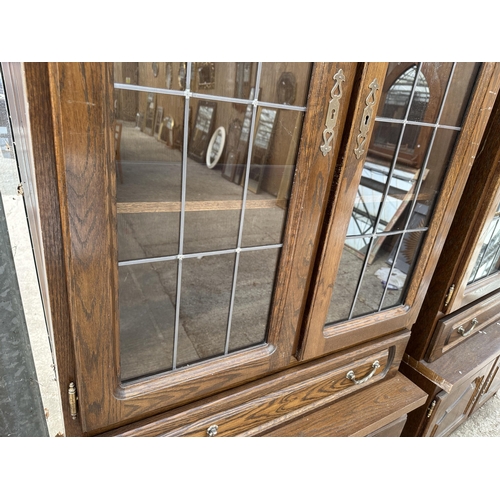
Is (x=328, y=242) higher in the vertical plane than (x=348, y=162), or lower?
lower

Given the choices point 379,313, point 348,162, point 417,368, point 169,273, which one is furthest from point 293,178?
point 417,368

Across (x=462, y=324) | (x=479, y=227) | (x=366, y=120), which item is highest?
(x=366, y=120)

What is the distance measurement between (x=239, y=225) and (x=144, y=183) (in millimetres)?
182

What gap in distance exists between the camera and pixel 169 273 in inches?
22.3

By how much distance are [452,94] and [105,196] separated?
720 mm

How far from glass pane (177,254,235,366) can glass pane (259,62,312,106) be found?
0.27 meters

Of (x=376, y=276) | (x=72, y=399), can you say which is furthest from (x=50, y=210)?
(x=376, y=276)

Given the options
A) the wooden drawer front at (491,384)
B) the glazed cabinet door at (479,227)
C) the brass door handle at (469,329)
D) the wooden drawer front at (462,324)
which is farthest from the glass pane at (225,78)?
the wooden drawer front at (491,384)

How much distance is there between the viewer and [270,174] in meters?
0.59

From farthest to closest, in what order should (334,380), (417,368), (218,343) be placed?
1. (417,368)
2. (334,380)
3. (218,343)

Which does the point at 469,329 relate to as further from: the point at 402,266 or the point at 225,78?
the point at 225,78

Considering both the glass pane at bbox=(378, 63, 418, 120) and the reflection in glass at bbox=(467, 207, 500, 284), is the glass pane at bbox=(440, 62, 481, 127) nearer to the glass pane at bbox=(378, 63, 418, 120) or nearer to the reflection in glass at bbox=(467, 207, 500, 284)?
the glass pane at bbox=(378, 63, 418, 120)

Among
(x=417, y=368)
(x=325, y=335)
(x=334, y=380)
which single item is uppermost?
(x=325, y=335)

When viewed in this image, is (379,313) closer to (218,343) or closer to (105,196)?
(218,343)
